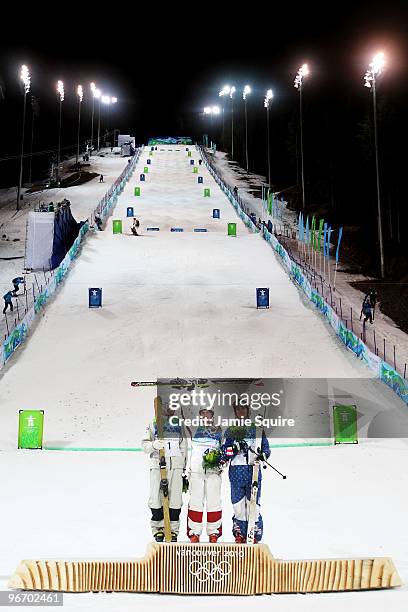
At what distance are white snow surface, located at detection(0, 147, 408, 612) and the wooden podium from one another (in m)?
0.10

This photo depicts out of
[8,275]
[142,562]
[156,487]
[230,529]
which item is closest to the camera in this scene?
[142,562]

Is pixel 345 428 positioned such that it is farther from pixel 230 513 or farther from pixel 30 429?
pixel 30 429

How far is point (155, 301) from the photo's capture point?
70.9 feet

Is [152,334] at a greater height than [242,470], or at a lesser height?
greater

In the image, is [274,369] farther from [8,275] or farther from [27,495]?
[8,275]

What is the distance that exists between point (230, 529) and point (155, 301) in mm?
15001

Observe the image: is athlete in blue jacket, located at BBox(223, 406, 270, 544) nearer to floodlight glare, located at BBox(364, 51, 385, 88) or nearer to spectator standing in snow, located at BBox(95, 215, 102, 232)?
floodlight glare, located at BBox(364, 51, 385, 88)

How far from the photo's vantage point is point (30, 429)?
10.4 metres

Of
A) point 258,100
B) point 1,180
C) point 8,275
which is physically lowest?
point 8,275

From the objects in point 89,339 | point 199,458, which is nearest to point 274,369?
point 89,339

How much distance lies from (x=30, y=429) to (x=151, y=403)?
347 centimetres

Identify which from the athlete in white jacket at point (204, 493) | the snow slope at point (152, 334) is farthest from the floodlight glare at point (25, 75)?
the athlete in white jacket at point (204, 493)

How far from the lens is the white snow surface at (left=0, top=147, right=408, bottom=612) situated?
6355 millimetres

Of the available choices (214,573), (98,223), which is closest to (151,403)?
(214,573)
